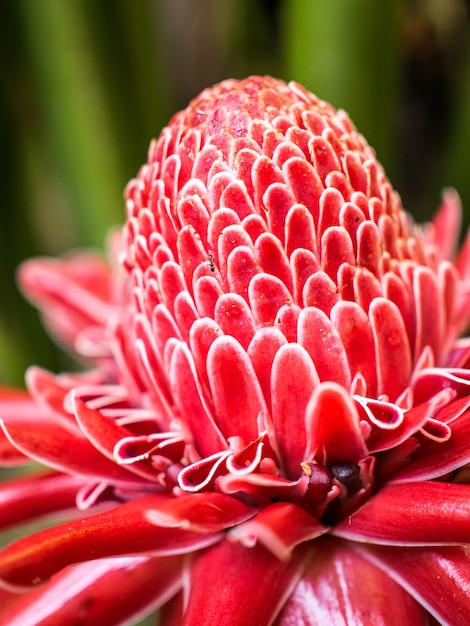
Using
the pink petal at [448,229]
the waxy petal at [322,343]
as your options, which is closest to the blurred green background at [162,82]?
the pink petal at [448,229]

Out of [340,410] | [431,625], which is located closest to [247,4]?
[340,410]

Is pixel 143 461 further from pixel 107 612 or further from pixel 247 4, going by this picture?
pixel 247 4

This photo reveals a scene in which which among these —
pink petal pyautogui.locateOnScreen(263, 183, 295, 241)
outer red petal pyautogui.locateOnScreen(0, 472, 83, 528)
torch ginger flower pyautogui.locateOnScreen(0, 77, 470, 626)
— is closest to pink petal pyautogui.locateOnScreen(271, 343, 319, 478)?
torch ginger flower pyautogui.locateOnScreen(0, 77, 470, 626)

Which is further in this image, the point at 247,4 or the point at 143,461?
the point at 247,4

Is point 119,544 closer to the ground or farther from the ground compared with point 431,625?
farther from the ground

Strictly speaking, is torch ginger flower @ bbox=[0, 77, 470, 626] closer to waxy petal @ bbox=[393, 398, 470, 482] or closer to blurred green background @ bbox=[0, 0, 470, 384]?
waxy petal @ bbox=[393, 398, 470, 482]

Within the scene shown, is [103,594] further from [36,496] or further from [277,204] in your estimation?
[277,204]

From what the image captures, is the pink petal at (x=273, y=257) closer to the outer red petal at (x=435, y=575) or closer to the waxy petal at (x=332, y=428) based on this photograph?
the waxy petal at (x=332, y=428)
